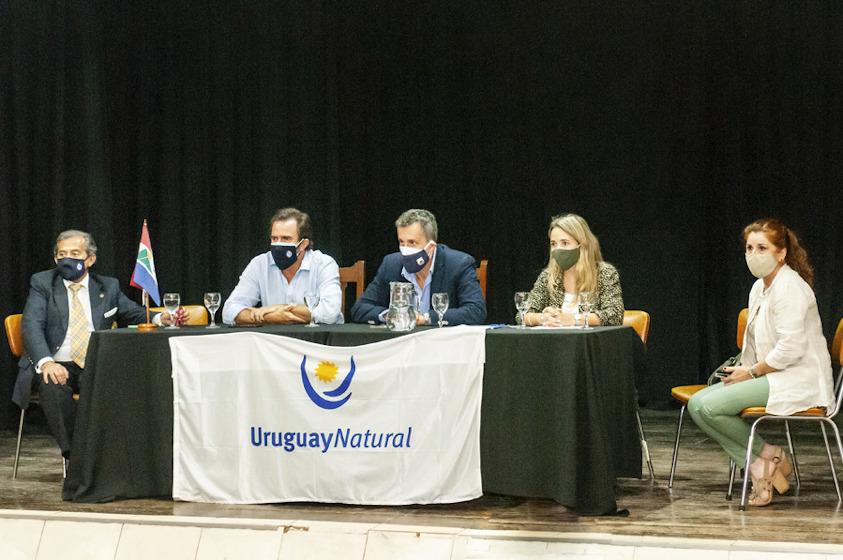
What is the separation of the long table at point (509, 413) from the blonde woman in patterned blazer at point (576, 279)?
22 centimetres

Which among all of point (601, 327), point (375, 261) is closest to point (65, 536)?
point (601, 327)

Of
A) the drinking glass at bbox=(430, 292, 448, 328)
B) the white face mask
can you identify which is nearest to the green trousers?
the white face mask

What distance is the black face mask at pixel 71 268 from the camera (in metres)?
5.21

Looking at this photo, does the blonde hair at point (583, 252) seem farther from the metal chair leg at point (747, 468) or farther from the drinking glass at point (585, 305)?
the metal chair leg at point (747, 468)

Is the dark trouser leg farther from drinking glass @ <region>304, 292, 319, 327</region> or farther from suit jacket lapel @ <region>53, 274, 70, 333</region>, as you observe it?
drinking glass @ <region>304, 292, 319, 327</region>

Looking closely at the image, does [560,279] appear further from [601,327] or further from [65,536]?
[65,536]

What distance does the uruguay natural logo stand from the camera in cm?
423

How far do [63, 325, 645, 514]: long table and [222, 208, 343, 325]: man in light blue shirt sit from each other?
24 cm

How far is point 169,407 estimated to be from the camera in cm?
439

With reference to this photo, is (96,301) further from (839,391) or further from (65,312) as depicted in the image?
(839,391)

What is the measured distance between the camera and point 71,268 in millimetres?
5219

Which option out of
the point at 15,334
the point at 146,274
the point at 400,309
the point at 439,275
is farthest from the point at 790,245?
the point at 15,334

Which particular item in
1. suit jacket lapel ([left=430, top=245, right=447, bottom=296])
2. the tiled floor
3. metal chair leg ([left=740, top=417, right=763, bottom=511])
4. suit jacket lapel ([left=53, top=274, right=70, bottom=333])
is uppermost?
suit jacket lapel ([left=430, top=245, right=447, bottom=296])

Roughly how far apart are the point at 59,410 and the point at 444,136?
341 centimetres
